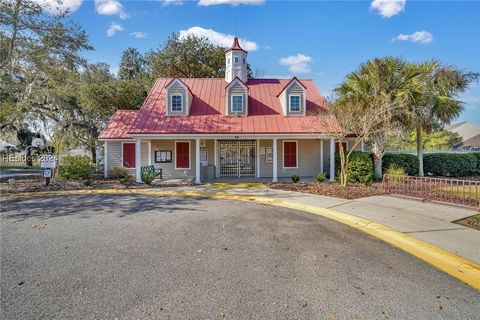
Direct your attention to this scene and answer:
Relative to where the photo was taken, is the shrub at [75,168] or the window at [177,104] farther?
the window at [177,104]

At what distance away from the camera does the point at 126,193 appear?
1202 centimetres

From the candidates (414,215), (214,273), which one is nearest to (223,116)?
(414,215)

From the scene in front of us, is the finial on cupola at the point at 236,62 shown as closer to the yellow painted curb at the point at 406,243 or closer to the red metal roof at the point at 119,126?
the red metal roof at the point at 119,126

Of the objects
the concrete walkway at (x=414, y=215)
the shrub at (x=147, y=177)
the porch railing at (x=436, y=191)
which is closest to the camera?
the concrete walkway at (x=414, y=215)

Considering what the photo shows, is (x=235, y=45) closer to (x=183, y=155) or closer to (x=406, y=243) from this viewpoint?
(x=183, y=155)

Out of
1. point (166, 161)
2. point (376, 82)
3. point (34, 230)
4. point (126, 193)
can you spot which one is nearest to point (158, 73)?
point (166, 161)

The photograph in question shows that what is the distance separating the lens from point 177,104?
16.7 m

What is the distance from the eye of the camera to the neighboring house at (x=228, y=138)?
16109 mm

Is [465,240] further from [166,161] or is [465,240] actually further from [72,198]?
[166,161]

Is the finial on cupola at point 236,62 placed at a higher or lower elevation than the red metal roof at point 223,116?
higher

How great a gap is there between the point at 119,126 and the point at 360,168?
14884mm

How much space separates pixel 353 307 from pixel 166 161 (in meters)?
15.0

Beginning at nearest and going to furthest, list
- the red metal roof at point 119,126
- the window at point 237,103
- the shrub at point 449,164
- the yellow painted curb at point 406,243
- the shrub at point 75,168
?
the yellow painted curb at point 406,243
the shrub at point 75,168
the window at point 237,103
the shrub at point 449,164
the red metal roof at point 119,126

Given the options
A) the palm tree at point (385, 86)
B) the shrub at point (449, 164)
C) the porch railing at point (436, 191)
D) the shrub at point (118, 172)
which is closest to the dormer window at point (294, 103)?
the palm tree at point (385, 86)
